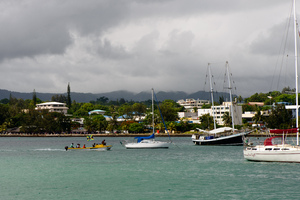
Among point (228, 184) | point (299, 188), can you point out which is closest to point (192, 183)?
point (228, 184)

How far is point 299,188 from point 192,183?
32.5 feet

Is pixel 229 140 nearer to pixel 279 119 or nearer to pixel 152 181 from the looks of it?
pixel 152 181

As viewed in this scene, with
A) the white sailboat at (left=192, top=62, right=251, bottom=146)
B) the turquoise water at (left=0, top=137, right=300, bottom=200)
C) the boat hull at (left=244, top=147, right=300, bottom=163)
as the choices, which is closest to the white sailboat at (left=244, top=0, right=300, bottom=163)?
the boat hull at (left=244, top=147, right=300, bottom=163)

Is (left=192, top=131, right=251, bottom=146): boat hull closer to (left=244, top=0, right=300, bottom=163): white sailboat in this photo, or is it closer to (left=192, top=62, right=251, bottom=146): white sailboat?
(left=192, top=62, right=251, bottom=146): white sailboat

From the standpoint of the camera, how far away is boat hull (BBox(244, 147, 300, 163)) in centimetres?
5028

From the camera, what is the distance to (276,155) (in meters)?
51.6

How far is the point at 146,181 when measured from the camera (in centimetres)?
4347

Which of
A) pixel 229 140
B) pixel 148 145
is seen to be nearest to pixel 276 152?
pixel 148 145

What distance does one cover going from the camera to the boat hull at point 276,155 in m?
50.3

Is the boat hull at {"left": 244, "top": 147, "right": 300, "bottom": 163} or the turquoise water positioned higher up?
the boat hull at {"left": 244, "top": 147, "right": 300, "bottom": 163}

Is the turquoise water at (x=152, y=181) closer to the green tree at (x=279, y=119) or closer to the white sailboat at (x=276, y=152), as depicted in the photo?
the white sailboat at (x=276, y=152)

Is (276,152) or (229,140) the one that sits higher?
(276,152)

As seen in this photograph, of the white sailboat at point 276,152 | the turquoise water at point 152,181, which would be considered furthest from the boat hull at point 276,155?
the turquoise water at point 152,181

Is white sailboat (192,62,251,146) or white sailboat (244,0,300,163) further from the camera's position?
white sailboat (192,62,251,146)
